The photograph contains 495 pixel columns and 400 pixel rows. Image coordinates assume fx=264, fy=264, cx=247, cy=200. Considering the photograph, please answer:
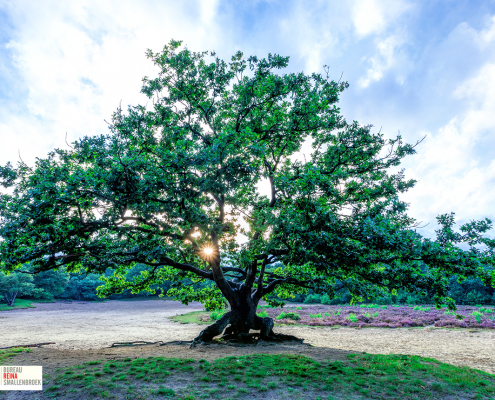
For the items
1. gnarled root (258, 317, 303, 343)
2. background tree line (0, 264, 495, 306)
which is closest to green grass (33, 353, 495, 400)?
gnarled root (258, 317, 303, 343)

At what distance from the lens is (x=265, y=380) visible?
23.7ft

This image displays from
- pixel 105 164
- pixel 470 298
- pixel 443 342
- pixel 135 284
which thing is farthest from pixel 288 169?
pixel 470 298

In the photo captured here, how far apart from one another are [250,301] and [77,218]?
939 cm

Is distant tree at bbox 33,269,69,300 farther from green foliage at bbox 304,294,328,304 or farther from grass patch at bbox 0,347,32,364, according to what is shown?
grass patch at bbox 0,347,32,364

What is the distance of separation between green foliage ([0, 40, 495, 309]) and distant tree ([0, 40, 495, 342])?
0.05m

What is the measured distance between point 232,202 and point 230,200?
28cm

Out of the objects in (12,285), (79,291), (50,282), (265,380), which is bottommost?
(79,291)

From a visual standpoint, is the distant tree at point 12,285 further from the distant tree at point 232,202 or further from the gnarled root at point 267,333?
the gnarled root at point 267,333

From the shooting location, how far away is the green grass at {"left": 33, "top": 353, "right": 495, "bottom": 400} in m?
6.25

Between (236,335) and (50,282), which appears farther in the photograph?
(50,282)

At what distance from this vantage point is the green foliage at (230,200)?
8039 mm
